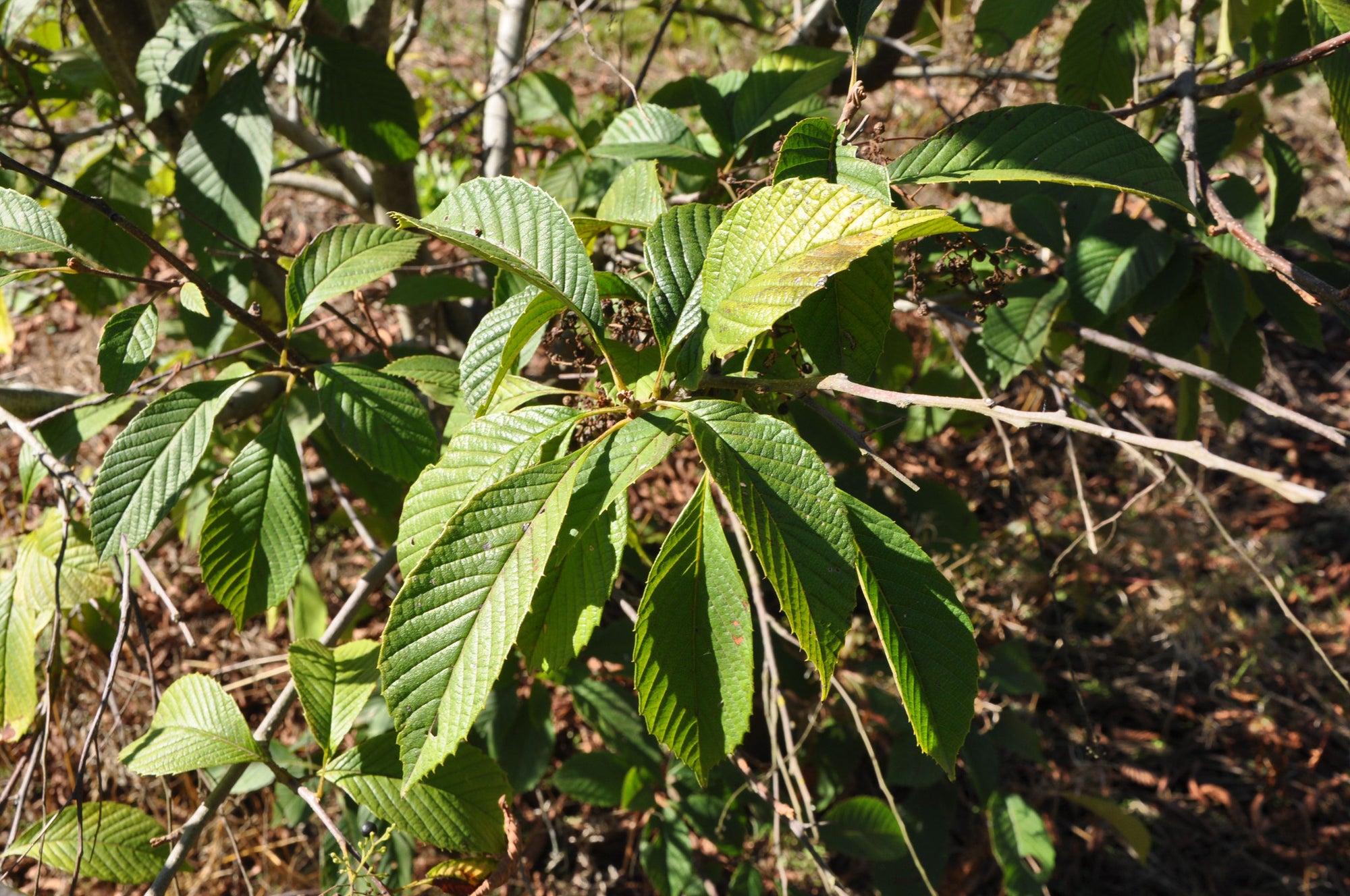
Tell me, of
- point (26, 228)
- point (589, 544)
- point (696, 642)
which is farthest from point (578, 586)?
point (26, 228)

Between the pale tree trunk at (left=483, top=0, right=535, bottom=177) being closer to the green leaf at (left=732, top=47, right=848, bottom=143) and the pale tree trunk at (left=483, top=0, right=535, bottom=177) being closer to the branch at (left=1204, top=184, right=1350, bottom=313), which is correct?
the green leaf at (left=732, top=47, right=848, bottom=143)

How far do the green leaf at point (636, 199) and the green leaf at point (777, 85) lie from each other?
302mm

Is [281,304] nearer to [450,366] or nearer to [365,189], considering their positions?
[365,189]

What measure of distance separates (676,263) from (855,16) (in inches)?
14.5

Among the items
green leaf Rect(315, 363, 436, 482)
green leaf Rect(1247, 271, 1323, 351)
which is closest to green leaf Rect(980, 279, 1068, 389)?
green leaf Rect(1247, 271, 1323, 351)

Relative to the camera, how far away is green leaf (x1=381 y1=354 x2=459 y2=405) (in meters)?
1.31

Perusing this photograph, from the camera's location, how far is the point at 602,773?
1.98 metres

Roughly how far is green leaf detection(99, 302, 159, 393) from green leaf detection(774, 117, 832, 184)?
2.89 feet

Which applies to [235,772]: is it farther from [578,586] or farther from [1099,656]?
[1099,656]

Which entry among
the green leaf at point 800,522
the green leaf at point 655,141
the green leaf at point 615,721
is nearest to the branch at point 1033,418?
the green leaf at point 800,522

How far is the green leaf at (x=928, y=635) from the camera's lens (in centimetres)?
92

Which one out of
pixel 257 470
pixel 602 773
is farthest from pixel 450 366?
pixel 602 773

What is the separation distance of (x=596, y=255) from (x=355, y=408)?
66 cm

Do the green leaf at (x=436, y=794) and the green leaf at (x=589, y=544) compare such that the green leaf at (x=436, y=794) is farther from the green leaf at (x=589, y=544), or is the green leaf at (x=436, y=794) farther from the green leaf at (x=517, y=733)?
the green leaf at (x=517, y=733)
